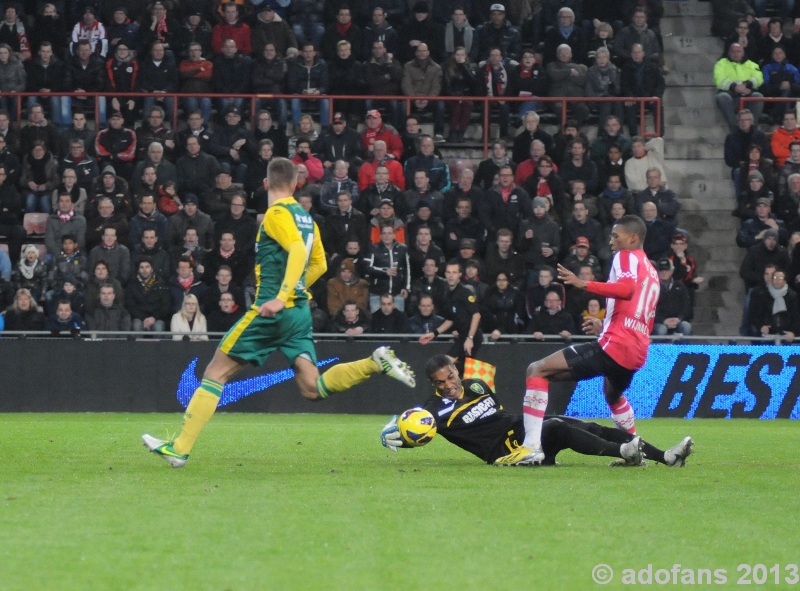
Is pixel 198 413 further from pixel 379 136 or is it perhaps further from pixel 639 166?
pixel 639 166

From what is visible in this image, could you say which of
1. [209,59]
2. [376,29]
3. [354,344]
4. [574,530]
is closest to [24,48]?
[209,59]

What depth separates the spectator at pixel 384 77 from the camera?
75.8ft

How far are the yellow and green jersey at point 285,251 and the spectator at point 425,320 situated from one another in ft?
28.7

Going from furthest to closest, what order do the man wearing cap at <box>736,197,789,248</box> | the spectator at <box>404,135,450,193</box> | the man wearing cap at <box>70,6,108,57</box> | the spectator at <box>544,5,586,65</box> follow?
the spectator at <box>544,5,586,65</box> → the man wearing cap at <box>70,6,108,57</box> → the spectator at <box>404,135,450,193</box> → the man wearing cap at <box>736,197,789,248</box>

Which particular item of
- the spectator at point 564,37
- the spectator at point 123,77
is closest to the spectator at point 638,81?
the spectator at point 564,37

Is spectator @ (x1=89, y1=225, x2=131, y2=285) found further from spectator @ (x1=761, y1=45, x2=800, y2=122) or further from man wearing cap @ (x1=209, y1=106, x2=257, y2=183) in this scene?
spectator @ (x1=761, y1=45, x2=800, y2=122)

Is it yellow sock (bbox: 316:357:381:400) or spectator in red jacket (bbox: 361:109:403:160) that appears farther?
spectator in red jacket (bbox: 361:109:403:160)

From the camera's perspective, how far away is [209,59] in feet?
77.2

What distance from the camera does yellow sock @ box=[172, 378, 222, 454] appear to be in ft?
31.1

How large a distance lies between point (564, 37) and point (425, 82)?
2.89m

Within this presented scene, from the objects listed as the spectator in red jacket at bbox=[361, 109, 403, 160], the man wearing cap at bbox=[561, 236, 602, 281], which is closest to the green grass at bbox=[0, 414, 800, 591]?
the man wearing cap at bbox=[561, 236, 602, 281]

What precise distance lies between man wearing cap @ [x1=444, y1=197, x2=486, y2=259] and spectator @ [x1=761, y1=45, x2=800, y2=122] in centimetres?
737

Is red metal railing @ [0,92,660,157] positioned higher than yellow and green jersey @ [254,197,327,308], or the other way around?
red metal railing @ [0,92,660,157]

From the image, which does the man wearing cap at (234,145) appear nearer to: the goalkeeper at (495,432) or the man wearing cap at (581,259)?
the man wearing cap at (581,259)
